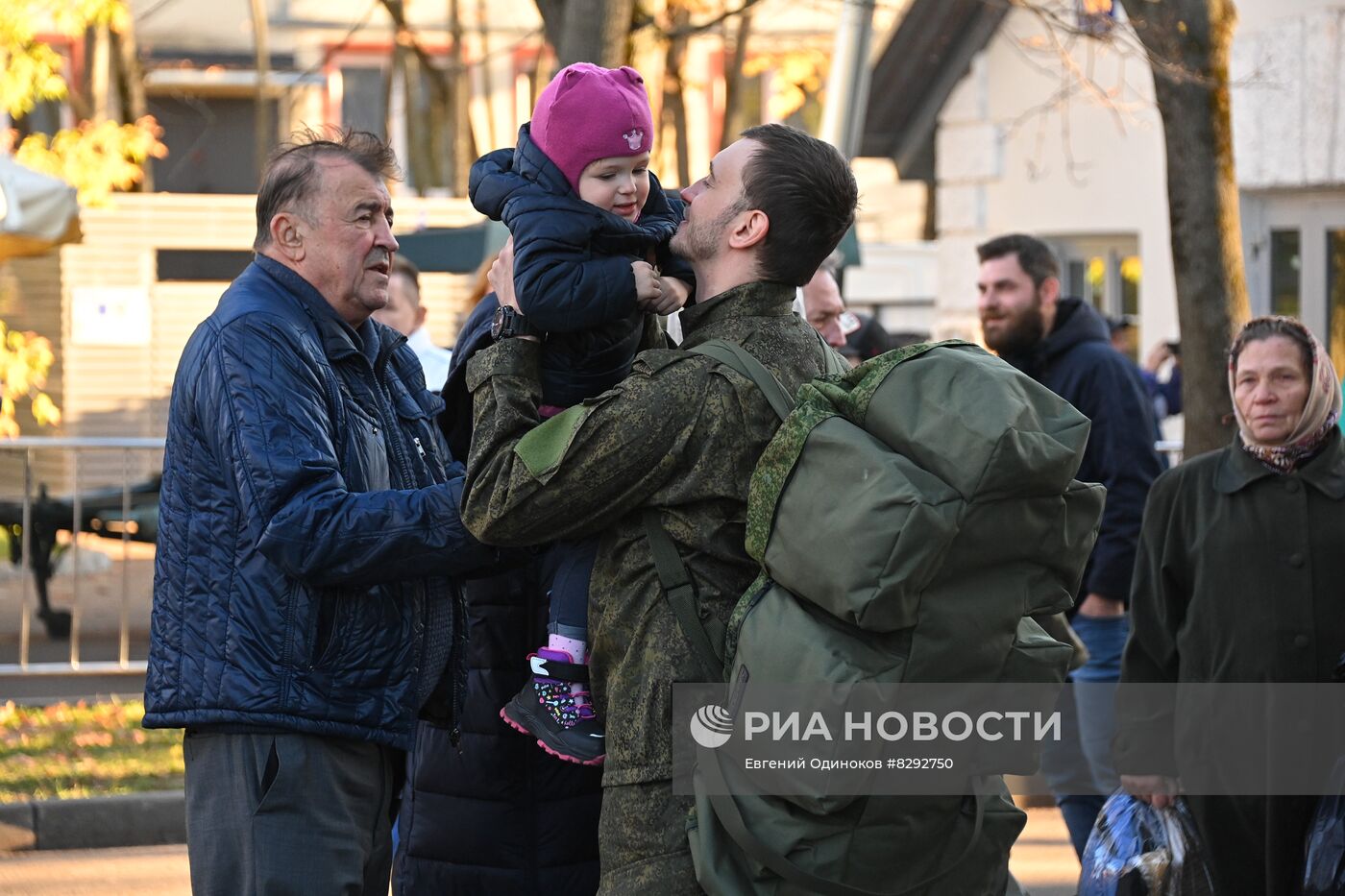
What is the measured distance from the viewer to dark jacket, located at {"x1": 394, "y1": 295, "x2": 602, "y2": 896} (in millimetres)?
3672

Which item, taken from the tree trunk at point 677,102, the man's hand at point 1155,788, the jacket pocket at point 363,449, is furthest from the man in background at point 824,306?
the tree trunk at point 677,102

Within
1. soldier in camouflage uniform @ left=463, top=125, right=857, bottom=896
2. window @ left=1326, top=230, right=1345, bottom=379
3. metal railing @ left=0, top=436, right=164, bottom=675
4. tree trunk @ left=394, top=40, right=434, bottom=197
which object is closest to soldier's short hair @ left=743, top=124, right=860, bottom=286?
soldier in camouflage uniform @ left=463, top=125, right=857, bottom=896

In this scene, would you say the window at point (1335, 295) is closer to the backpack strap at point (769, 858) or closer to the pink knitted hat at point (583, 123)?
the pink knitted hat at point (583, 123)

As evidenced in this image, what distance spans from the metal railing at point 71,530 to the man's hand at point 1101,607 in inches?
200

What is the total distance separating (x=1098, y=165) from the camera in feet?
50.4

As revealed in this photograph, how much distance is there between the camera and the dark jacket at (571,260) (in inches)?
122

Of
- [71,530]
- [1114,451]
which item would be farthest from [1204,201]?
[71,530]

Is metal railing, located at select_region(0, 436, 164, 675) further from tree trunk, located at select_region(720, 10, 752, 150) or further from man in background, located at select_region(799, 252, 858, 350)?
tree trunk, located at select_region(720, 10, 752, 150)

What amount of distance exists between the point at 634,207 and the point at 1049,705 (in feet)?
3.82

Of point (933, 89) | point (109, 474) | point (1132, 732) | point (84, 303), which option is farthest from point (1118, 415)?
point (84, 303)

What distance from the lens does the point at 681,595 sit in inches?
118

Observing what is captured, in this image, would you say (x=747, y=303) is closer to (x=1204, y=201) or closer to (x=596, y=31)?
(x=1204, y=201)

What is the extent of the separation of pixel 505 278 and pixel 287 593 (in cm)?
69

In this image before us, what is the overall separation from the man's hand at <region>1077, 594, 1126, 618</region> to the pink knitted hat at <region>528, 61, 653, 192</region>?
407cm
